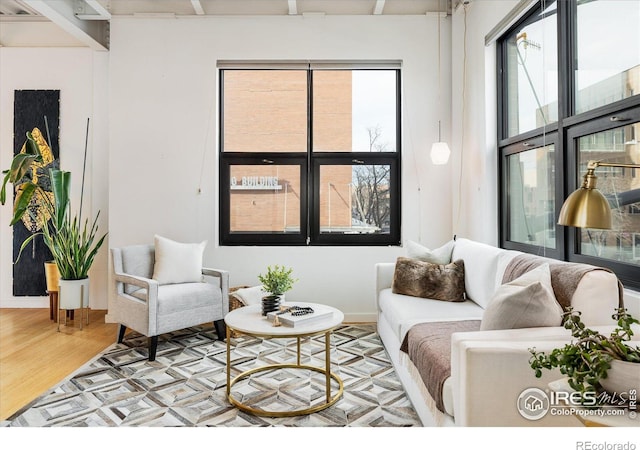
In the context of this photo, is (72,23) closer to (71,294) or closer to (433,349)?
(71,294)

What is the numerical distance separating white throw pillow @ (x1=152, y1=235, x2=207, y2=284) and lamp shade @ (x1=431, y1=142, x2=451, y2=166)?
7.38 feet

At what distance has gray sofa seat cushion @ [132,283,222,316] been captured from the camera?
3193 mm

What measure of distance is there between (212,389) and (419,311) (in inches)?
53.8

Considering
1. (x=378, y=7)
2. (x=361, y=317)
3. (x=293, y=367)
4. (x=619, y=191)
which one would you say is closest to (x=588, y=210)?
(x=619, y=191)

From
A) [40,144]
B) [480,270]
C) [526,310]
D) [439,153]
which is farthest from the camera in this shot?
[40,144]

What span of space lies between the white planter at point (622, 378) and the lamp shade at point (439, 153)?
2.91 meters

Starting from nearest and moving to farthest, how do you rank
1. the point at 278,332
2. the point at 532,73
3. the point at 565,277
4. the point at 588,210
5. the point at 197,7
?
the point at 588,210
the point at 565,277
the point at 278,332
the point at 532,73
the point at 197,7

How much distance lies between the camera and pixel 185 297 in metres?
3.30

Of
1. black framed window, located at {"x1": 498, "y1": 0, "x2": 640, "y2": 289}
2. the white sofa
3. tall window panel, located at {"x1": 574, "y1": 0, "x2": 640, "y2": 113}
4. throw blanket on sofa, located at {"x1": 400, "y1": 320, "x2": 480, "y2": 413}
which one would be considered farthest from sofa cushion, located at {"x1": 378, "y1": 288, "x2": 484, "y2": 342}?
tall window panel, located at {"x1": 574, "y1": 0, "x2": 640, "y2": 113}

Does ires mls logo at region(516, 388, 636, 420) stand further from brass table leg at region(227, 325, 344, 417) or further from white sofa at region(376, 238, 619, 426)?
brass table leg at region(227, 325, 344, 417)

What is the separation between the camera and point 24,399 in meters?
2.40

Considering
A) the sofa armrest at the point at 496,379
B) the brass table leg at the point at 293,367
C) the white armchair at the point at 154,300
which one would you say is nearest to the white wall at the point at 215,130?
the white armchair at the point at 154,300

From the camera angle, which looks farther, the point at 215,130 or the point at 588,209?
the point at 215,130

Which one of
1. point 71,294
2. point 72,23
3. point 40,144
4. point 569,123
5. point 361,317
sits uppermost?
point 72,23
